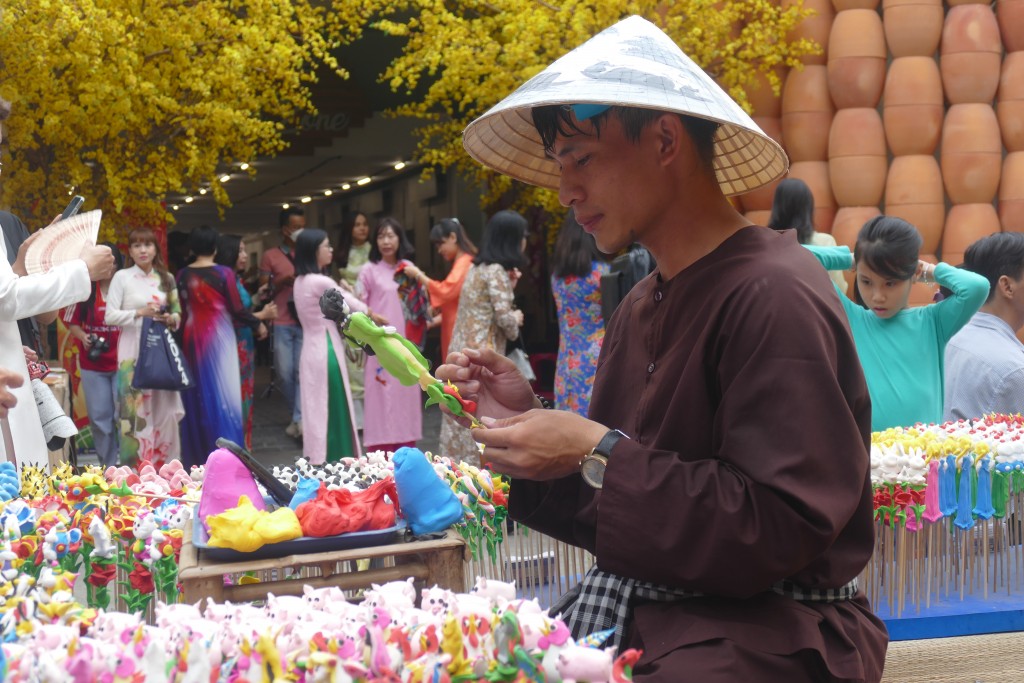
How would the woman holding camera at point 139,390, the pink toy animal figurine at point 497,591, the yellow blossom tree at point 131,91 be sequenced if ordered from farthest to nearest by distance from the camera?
the yellow blossom tree at point 131,91, the woman holding camera at point 139,390, the pink toy animal figurine at point 497,591

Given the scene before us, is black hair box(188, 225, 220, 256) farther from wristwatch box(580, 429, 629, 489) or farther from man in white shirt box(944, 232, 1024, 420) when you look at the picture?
wristwatch box(580, 429, 629, 489)

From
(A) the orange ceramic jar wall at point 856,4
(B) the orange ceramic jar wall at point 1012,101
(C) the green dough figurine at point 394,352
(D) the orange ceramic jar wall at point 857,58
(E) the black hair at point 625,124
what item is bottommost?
(C) the green dough figurine at point 394,352

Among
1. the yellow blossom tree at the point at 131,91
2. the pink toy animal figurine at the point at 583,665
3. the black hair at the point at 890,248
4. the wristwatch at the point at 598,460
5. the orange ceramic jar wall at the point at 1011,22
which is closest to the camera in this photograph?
the pink toy animal figurine at the point at 583,665

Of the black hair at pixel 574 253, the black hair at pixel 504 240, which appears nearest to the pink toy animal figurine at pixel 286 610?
the black hair at pixel 574 253

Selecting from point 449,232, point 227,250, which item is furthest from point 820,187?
point 227,250

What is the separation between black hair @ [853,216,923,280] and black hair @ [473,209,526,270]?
260 centimetres

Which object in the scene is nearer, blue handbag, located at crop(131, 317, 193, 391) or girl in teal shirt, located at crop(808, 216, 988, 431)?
girl in teal shirt, located at crop(808, 216, 988, 431)

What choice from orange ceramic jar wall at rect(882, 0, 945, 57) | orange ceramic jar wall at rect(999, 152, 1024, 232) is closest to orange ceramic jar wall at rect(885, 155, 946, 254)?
orange ceramic jar wall at rect(999, 152, 1024, 232)

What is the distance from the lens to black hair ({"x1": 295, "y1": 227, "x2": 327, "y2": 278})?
6410 millimetres

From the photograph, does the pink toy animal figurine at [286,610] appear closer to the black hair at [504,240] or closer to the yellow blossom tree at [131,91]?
the black hair at [504,240]

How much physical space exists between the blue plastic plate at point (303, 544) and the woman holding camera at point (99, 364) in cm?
538

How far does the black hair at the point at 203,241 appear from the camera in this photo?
22.0 feet

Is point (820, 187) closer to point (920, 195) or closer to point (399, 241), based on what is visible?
point (920, 195)

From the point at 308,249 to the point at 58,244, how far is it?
320 centimetres
